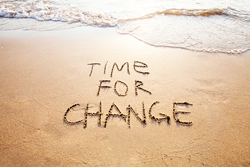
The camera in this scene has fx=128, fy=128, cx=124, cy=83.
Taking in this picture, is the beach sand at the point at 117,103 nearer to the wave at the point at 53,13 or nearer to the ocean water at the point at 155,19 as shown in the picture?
the ocean water at the point at 155,19

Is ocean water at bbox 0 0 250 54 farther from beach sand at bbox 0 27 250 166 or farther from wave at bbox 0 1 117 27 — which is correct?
beach sand at bbox 0 27 250 166

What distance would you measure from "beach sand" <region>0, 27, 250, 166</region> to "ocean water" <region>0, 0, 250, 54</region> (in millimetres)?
558

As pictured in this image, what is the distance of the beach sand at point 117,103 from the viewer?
1.57m

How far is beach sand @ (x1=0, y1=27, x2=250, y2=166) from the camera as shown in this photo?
5.16 feet

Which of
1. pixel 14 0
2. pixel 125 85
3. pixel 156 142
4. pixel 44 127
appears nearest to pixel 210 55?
pixel 125 85

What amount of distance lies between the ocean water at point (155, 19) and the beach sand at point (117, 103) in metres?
0.56

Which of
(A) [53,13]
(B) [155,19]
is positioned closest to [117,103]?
(B) [155,19]

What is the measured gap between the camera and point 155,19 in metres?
4.39

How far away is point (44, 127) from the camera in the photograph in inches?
70.3

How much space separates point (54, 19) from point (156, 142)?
4.80m

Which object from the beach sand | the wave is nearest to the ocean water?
the wave

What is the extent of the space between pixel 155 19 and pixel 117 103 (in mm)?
3614

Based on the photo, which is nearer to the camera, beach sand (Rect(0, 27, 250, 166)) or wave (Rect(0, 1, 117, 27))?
beach sand (Rect(0, 27, 250, 166))

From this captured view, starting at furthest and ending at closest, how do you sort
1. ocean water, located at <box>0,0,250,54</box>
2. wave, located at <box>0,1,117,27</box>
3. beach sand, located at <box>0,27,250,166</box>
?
1. wave, located at <box>0,1,117,27</box>
2. ocean water, located at <box>0,0,250,54</box>
3. beach sand, located at <box>0,27,250,166</box>
